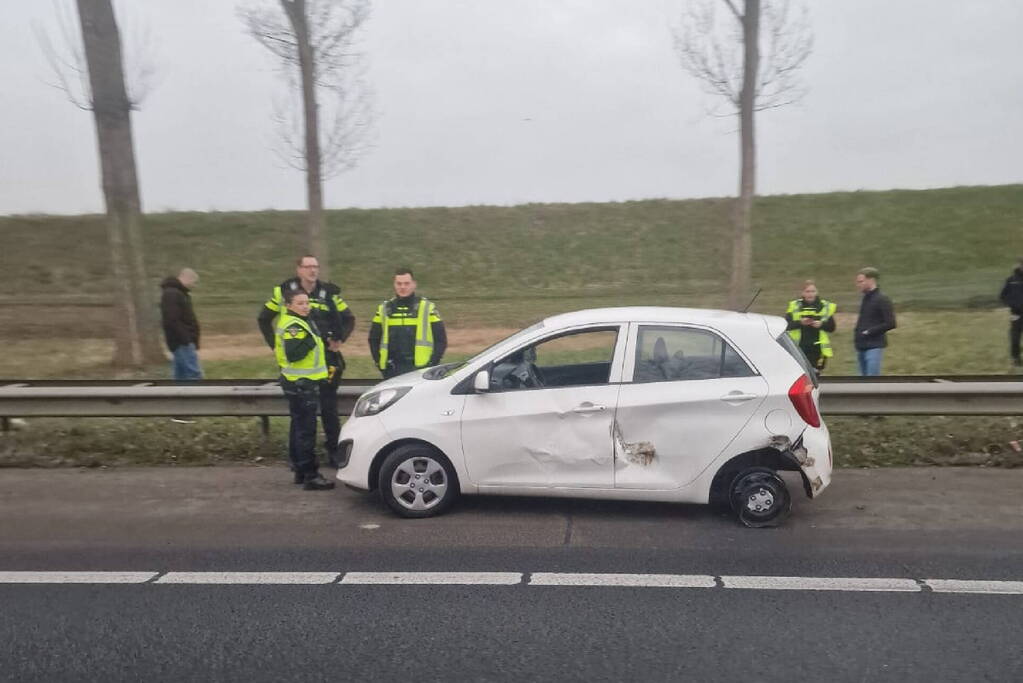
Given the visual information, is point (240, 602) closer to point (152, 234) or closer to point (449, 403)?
point (449, 403)

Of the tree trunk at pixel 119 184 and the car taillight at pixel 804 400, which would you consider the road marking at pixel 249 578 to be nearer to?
the car taillight at pixel 804 400

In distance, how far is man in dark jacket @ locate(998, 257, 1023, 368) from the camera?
12.0 m

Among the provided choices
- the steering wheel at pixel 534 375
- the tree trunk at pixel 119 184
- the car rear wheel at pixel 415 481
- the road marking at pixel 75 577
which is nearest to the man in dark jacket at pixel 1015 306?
the steering wheel at pixel 534 375

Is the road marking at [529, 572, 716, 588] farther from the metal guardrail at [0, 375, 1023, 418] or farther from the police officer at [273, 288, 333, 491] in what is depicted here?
the metal guardrail at [0, 375, 1023, 418]

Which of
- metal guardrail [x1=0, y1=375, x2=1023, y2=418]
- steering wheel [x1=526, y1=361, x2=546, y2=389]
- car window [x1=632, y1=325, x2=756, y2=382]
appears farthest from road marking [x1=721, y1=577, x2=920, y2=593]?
metal guardrail [x1=0, y1=375, x2=1023, y2=418]

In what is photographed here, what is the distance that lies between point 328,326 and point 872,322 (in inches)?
220

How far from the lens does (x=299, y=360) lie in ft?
21.9

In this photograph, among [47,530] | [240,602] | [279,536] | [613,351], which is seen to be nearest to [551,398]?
[613,351]

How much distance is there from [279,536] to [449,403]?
1.40m

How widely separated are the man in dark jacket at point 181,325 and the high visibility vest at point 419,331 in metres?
3.09

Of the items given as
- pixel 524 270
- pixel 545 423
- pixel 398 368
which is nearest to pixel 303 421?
pixel 398 368

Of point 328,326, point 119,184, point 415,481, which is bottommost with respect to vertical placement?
point 415,481

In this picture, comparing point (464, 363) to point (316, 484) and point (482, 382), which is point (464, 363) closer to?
point (482, 382)

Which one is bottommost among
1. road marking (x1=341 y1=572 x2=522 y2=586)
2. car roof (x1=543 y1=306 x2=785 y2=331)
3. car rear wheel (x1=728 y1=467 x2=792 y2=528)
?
road marking (x1=341 y1=572 x2=522 y2=586)
